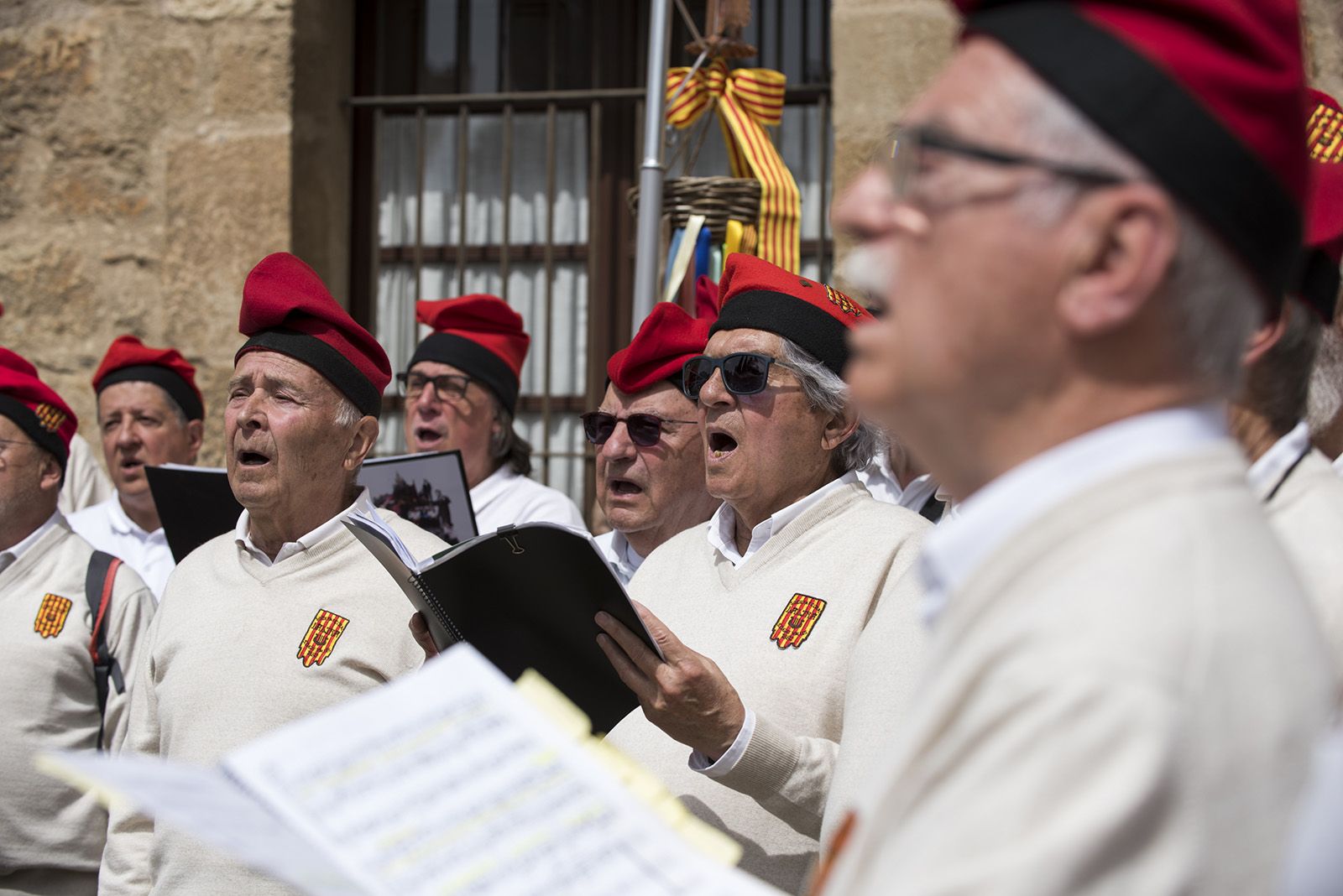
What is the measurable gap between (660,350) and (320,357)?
43.7 inches

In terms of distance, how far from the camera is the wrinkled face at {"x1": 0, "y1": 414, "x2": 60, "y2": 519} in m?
4.37

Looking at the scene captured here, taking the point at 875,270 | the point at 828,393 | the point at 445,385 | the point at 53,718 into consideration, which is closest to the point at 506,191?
the point at 445,385

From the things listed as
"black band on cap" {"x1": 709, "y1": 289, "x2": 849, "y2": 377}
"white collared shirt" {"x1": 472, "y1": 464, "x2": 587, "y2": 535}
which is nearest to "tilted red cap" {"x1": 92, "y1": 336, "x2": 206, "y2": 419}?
"white collared shirt" {"x1": 472, "y1": 464, "x2": 587, "y2": 535}

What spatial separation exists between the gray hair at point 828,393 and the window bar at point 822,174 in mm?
2915

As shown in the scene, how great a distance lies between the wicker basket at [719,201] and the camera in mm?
4934

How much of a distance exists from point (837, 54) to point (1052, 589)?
16.1 feet

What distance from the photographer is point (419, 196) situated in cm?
652

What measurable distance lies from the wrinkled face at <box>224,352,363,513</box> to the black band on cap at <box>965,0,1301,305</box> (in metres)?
2.68

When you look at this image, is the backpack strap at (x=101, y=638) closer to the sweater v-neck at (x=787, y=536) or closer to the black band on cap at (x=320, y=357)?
the black band on cap at (x=320, y=357)

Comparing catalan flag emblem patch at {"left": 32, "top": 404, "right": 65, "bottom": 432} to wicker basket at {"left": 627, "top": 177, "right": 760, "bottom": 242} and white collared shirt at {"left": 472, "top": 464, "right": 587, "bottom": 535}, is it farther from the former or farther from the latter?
wicker basket at {"left": 627, "top": 177, "right": 760, "bottom": 242}

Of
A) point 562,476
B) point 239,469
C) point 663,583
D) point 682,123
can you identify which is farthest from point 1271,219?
point 562,476

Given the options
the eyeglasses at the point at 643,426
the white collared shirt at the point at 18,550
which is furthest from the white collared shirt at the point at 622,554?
the white collared shirt at the point at 18,550

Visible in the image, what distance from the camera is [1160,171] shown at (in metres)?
1.09

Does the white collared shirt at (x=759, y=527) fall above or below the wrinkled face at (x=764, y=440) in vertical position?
below
